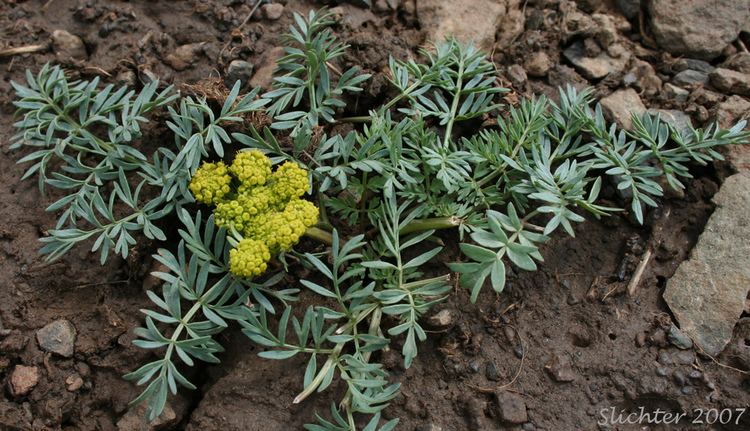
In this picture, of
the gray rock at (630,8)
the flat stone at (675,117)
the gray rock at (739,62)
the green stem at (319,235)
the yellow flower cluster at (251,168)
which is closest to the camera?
the yellow flower cluster at (251,168)

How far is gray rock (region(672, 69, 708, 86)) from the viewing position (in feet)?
12.2

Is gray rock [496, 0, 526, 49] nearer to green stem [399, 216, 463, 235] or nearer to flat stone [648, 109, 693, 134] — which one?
flat stone [648, 109, 693, 134]

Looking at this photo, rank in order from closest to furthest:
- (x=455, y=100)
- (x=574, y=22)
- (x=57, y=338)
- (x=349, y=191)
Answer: (x=57, y=338)
(x=349, y=191)
(x=455, y=100)
(x=574, y=22)

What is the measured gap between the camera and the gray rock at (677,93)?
3.62 meters

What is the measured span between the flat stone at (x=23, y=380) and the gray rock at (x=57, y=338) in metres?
0.12

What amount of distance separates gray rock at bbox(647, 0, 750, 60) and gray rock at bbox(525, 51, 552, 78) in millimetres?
798

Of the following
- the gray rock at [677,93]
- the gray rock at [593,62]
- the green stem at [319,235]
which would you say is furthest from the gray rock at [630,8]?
the green stem at [319,235]

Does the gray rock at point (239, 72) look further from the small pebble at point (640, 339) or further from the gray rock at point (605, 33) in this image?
the small pebble at point (640, 339)

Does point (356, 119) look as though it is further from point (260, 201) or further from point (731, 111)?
point (731, 111)

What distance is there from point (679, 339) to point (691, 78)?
167cm

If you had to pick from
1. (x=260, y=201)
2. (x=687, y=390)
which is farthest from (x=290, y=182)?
(x=687, y=390)

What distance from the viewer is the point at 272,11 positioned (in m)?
3.80

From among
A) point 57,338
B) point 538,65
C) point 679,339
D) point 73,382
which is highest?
point 538,65

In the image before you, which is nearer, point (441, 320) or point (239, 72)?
point (441, 320)
